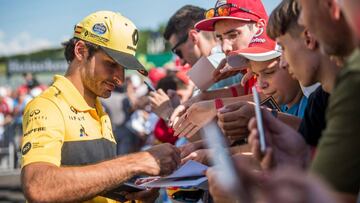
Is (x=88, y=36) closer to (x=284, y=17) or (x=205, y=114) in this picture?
(x=205, y=114)

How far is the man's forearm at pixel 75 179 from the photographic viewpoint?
9.33 ft

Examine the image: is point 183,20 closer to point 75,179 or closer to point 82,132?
point 82,132

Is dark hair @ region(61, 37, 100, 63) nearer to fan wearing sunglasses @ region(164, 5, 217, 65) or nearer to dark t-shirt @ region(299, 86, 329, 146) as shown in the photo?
dark t-shirt @ region(299, 86, 329, 146)

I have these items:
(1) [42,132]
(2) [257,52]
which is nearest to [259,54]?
(2) [257,52]

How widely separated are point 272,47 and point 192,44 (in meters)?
2.37

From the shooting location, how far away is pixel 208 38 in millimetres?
5691

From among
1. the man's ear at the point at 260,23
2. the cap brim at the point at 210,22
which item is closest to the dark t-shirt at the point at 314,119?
the man's ear at the point at 260,23

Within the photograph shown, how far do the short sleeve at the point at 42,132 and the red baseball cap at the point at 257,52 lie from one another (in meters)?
1.05

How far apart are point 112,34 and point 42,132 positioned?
30.0 inches

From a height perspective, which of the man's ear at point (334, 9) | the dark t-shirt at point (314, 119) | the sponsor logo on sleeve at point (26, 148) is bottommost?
the sponsor logo on sleeve at point (26, 148)

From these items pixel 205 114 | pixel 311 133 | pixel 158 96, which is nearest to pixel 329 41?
pixel 311 133

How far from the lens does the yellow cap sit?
11.3 ft

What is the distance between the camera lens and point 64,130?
10.3 ft

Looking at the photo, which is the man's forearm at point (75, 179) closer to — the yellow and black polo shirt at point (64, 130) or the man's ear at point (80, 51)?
the yellow and black polo shirt at point (64, 130)
